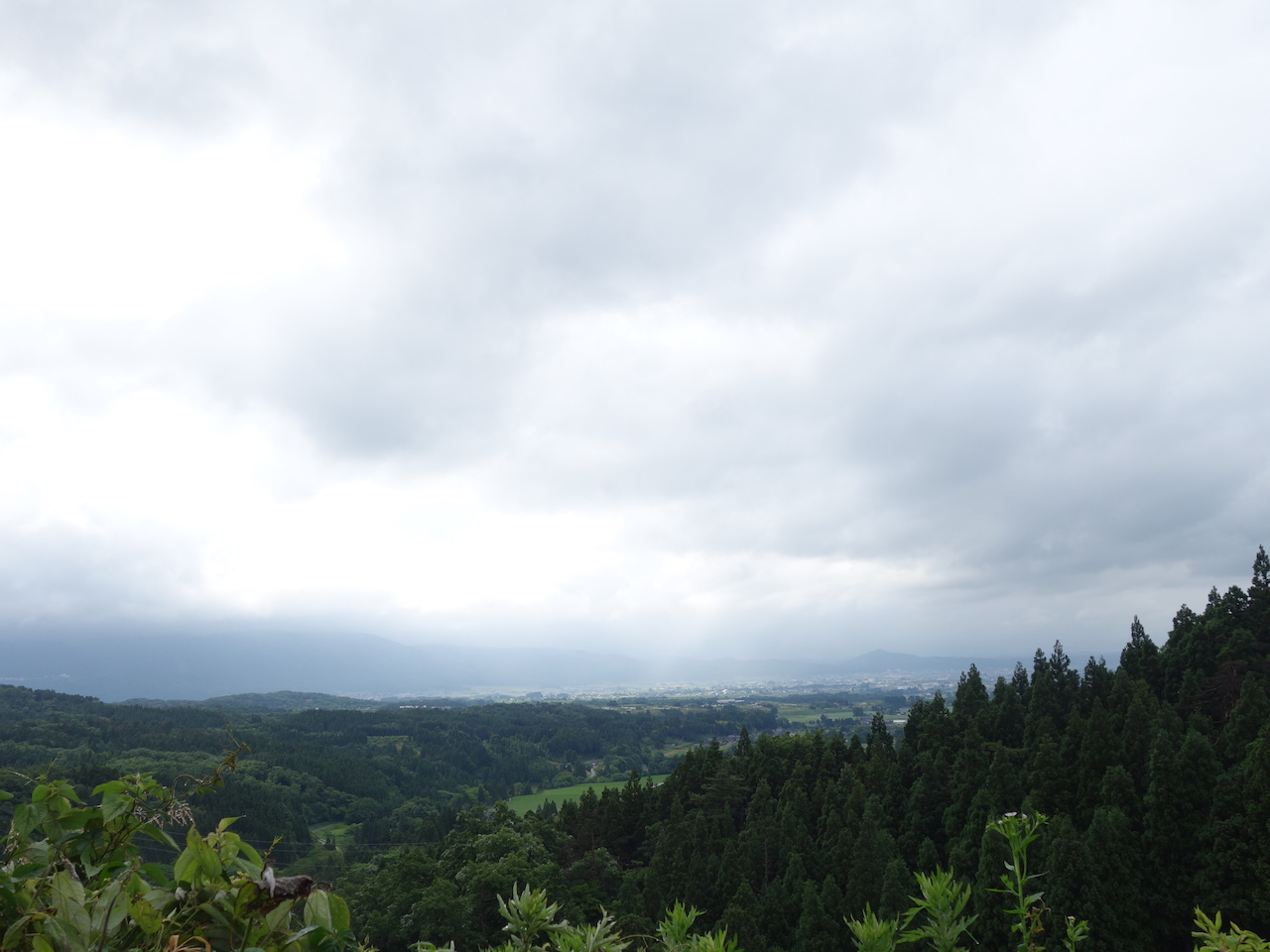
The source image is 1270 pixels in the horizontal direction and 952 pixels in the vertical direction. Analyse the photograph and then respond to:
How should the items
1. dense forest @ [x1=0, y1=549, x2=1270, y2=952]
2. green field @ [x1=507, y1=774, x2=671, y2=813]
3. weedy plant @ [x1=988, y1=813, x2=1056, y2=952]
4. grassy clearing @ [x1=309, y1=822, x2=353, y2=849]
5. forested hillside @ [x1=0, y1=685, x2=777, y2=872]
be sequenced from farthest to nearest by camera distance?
green field @ [x1=507, y1=774, x2=671, y2=813], grassy clearing @ [x1=309, y1=822, x2=353, y2=849], forested hillside @ [x1=0, y1=685, x2=777, y2=872], dense forest @ [x1=0, y1=549, x2=1270, y2=952], weedy plant @ [x1=988, y1=813, x2=1056, y2=952]

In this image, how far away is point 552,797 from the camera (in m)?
87.8

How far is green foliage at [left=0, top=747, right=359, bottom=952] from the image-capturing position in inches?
60.4

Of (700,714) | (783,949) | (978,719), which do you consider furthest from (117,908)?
(700,714)

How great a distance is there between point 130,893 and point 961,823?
28289mm

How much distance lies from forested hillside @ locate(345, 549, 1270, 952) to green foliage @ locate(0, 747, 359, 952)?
1534cm

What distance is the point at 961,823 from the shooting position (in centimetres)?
2392

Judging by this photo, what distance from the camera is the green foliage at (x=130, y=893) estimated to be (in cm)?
154

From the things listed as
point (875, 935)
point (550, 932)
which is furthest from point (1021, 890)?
point (550, 932)

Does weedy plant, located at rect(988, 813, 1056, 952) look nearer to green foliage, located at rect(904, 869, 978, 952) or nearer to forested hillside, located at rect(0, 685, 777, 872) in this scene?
green foliage, located at rect(904, 869, 978, 952)

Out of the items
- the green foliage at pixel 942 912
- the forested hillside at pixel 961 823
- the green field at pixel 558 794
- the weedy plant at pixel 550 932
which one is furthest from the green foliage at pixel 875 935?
the green field at pixel 558 794

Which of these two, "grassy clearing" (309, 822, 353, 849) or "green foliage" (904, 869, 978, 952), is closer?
"green foliage" (904, 869, 978, 952)

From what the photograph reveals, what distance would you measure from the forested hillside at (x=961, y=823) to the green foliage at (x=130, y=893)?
50.3 ft

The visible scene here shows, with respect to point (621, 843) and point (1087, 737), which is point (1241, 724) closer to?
point (1087, 737)

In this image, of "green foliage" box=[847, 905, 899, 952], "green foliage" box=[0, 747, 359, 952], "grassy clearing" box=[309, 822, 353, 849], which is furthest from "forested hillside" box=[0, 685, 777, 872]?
"green foliage" box=[0, 747, 359, 952]
